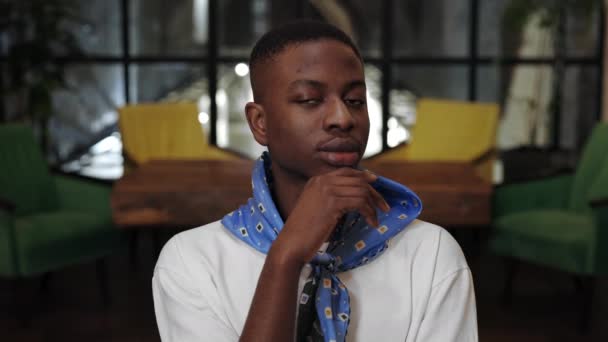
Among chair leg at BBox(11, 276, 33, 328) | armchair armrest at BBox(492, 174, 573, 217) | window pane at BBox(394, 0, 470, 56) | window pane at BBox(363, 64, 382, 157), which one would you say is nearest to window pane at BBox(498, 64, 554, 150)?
window pane at BBox(394, 0, 470, 56)

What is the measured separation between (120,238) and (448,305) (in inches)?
133

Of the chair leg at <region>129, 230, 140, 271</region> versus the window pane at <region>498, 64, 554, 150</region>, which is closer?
the chair leg at <region>129, 230, 140, 271</region>

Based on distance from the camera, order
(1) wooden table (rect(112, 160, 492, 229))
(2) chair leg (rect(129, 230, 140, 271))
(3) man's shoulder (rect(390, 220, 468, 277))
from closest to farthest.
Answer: (3) man's shoulder (rect(390, 220, 468, 277)) < (1) wooden table (rect(112, 160, 492, 229)) < (2) chair leg (rect(129, 230, 140, 271))

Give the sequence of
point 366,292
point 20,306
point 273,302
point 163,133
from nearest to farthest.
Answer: point 273,302 → point 366,292 → point 20,306 → point 163,133

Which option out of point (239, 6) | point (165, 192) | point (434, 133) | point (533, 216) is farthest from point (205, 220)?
point (239, 6)

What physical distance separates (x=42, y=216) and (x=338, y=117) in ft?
11.2

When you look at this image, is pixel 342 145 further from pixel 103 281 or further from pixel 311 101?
pixel 103 281

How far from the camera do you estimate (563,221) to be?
4184 mm

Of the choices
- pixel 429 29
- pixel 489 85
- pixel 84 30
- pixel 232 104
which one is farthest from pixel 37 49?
pixel 489 85

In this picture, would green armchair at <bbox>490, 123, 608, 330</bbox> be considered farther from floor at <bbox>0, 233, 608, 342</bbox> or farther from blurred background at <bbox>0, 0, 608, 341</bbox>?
floor at <bbox>0, 233, 608, 342</bbox>

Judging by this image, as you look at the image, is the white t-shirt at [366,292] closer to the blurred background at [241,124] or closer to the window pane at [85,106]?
the blurred background at [241,124]

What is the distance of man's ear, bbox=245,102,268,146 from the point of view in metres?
1.30

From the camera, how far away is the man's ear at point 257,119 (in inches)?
51.1

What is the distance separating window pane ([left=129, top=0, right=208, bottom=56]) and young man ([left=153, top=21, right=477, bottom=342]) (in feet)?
17.7
